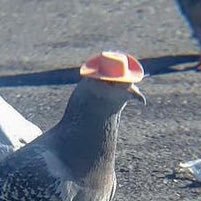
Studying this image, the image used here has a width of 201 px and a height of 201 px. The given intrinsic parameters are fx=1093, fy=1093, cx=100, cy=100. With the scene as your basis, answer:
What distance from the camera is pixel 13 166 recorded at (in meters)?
5.02

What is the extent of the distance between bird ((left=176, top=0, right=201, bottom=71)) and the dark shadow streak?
1.51ft

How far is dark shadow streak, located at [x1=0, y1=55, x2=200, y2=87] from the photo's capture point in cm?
846

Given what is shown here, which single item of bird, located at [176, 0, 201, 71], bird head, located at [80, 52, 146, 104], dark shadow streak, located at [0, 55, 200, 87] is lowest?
bird, located at [176, 0, 201, 71]

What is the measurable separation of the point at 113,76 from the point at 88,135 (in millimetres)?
372

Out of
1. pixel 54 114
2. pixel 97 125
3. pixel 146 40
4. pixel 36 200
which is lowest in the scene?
pixel 146 40

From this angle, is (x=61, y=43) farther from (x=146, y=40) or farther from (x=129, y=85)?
(x=129, y=85)

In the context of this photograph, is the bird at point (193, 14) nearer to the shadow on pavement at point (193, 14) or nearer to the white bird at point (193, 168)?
the shadow on pavement at point (193, 14)

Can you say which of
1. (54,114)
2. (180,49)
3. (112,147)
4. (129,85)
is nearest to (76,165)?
(112,147)

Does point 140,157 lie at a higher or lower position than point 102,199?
lower

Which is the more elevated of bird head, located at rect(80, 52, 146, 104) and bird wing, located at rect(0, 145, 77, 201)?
bird head, located at rect(80, 52, 146, 104)

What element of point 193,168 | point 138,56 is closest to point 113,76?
point 193,168

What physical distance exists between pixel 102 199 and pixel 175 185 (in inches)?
65.6

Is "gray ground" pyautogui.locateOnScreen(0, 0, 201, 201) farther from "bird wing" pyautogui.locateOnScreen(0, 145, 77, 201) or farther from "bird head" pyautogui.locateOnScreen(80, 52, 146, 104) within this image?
"bird head" pyautogui.locateOnScreen(80, 52, 146, 104)

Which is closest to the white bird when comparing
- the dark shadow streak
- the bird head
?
the dark shadow streak
